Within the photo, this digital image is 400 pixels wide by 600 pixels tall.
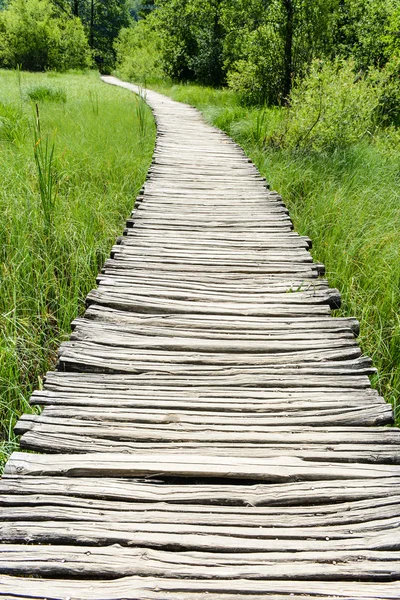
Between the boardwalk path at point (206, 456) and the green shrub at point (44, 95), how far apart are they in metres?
8.94

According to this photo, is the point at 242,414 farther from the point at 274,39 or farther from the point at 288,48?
the point at 274,39

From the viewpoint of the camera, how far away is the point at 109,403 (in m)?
2.29

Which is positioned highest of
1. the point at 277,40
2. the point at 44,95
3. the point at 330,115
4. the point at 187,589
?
the point at 277,40

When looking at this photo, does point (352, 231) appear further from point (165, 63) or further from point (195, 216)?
point (165, 63)

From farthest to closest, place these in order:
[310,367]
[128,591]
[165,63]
→ [165,63] < [310,367] < [128,591]

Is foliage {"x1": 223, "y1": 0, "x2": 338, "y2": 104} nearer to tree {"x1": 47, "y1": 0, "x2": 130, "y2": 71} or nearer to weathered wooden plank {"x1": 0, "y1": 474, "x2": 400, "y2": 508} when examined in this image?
weathered wooden plank {"x1": 0, "y1": 474, "x2": 400, "y2": 508}

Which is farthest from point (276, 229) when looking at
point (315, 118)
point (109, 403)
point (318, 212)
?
point (315, 118)

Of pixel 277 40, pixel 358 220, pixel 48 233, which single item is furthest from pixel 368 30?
pixel 48 233

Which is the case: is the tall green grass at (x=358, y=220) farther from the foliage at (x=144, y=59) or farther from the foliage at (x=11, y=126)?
the foliage at (x=144, y=59)

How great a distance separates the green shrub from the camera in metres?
10.9

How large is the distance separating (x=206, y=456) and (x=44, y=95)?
1105 centimetres

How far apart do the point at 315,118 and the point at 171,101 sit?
911 cm

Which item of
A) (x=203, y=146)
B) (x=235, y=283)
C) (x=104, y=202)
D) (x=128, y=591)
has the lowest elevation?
(x=128, y=591)

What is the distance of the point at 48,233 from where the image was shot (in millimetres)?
3961
